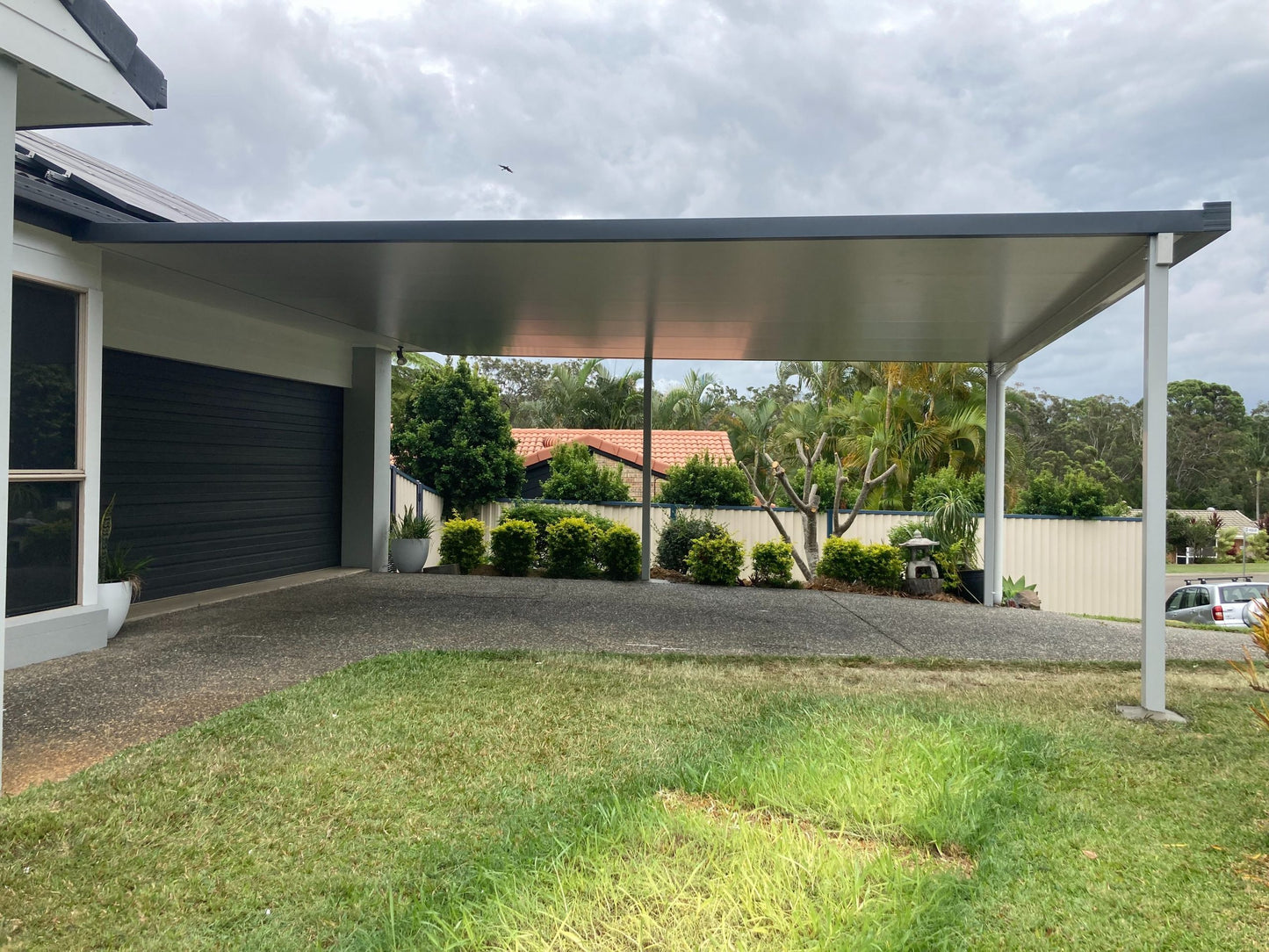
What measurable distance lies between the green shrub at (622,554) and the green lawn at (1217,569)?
27878 mm

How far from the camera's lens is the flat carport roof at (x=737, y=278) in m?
4.96

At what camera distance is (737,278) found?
6.39m

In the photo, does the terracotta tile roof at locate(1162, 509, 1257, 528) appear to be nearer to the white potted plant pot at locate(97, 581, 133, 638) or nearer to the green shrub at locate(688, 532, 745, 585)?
the green shrub at locate(688, 532, 745, 585)

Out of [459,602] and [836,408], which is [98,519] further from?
[836,408]

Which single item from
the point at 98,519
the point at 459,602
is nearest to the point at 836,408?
the point at 459,602

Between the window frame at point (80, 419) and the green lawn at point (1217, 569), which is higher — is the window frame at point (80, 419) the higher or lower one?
the higher one

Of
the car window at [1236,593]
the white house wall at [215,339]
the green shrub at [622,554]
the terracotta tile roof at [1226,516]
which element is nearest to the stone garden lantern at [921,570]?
the green shrub at [622,554]

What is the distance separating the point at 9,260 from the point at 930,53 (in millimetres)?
24949

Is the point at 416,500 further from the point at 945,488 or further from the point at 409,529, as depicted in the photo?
the point at 945,488

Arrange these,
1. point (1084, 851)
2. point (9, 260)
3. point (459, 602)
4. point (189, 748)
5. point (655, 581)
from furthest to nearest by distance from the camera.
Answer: point (655, 581)
point (459, 602)
point (189, 748)
point (9, 260)
point (1084, 851)

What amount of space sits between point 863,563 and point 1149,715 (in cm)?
599

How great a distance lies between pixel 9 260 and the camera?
11.2 ft

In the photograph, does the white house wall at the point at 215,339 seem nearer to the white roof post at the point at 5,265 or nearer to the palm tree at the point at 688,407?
the white roof post at the point at 5,265

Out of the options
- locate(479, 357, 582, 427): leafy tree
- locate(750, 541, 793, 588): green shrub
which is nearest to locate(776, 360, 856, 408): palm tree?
locate(750, 541, 793, 588): green shrub
